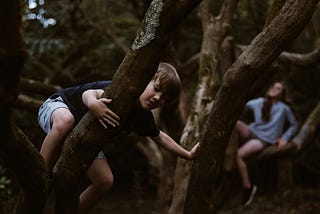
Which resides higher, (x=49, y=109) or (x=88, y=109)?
(x=88, y=109)

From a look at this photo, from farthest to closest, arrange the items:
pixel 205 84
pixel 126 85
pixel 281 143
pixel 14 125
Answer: pixel 281 143
pixel 205 84
pixel 126 85
pixel 14 125

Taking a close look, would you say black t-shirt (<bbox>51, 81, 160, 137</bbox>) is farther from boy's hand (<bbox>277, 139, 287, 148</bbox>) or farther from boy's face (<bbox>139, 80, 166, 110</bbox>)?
boy's hand (<bbox>277, 139, 287, 148</bbox>)

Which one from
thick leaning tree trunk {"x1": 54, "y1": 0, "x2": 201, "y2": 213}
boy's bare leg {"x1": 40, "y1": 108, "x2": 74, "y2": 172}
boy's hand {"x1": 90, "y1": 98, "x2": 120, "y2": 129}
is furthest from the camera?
boy's bare leg {"x1": 40, "y1": 108, "x2": 74, "y2": 172}

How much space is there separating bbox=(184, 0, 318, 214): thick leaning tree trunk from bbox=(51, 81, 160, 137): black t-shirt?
39 cm

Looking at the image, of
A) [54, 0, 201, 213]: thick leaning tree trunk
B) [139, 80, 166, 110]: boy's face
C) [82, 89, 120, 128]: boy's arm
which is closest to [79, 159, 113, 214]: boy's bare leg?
[54, 0, 201, 213]: thick leaning tree trunk

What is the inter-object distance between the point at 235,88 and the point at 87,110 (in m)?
0.89

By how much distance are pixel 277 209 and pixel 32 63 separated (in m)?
4.72

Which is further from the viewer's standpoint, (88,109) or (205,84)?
(205,84)

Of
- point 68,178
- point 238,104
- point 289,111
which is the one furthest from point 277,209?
point 68,178

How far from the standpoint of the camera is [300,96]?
963 cm

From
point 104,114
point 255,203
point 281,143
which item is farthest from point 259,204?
point 104,114

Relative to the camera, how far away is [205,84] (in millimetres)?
4613

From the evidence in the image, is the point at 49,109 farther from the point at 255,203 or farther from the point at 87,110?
the point at 255,203

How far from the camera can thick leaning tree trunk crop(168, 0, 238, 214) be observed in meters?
4.39
